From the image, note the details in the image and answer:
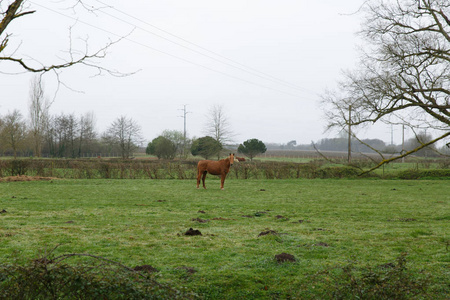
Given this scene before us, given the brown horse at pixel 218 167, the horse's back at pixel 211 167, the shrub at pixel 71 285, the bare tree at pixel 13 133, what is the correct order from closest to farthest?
the shrub at pixel 71 285, the brown horse at pixel 218 167, the horse's back at pixel 211 167, the bare tree at pixel 13 133

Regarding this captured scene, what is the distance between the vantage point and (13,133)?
1845 inches

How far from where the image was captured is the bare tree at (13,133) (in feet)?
153

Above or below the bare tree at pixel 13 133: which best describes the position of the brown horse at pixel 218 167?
Answer: below

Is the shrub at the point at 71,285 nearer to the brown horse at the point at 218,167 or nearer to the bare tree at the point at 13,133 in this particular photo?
the brown horse at the point at 218,167

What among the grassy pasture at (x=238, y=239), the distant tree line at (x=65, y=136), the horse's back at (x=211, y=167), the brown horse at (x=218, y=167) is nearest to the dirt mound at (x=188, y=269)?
the grassy pasture at (x=238, y=239)

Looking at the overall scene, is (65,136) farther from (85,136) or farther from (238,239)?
(238,239)

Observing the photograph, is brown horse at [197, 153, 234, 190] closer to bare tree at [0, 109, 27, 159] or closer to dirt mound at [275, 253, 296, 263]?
dirt mound at [275, 253, 296, 263]

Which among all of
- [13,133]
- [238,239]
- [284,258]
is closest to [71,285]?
[284,258]

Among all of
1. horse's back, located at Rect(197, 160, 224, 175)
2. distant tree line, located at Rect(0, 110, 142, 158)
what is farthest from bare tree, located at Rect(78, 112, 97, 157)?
horse's back, located at Rect(197, 160, 224, 175)

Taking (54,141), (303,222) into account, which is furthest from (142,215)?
(54,141)

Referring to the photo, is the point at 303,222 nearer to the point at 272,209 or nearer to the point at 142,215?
the point at 272,209

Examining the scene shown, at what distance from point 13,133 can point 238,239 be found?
48.6 m

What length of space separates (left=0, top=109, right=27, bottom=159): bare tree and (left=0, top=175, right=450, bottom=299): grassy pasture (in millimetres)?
39572

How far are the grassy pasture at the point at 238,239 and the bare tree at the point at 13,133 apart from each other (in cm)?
3957
